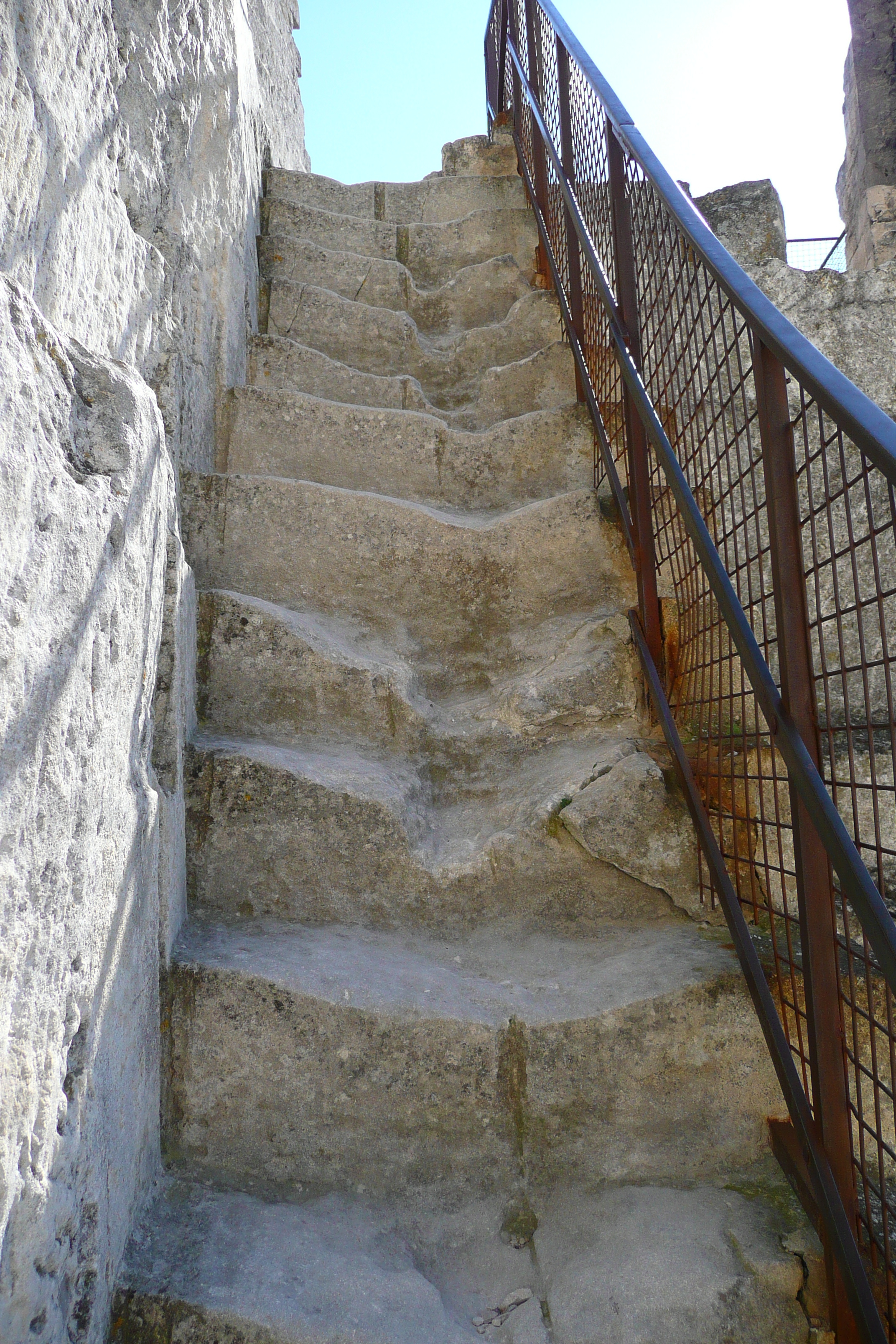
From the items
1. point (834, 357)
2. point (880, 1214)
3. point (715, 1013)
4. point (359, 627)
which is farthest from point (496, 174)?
point (880, 1214)

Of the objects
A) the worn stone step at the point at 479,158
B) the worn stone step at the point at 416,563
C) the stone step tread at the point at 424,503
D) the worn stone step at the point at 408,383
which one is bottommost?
the worn stone step at the point at 416,563

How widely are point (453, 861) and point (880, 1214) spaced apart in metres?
0.97

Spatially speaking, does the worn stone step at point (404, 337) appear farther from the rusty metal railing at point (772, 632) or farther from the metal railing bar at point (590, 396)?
the rusty metal railing at point (772, 632)

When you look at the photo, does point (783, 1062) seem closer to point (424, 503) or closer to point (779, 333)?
point (779, 333)

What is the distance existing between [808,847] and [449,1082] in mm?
749

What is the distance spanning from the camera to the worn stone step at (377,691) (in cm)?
204

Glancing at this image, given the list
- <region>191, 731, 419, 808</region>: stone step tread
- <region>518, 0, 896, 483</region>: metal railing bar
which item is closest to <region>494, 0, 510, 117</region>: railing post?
<region>518, 0, 896, 483</region>: metal railing bar

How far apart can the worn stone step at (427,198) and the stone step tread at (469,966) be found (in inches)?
146

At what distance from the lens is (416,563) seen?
2.47 meters

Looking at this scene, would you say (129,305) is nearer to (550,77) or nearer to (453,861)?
(453,861)

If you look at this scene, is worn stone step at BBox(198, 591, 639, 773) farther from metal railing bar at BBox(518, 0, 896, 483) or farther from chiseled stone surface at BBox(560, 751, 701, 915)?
metal railing bar at BBox(518, 0, 896, 483)

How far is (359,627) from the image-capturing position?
2.37 metres

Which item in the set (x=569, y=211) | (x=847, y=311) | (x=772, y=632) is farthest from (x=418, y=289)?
(x=772, y=632)

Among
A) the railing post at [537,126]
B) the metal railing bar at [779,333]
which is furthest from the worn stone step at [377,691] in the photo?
the railing post at [537,126]
